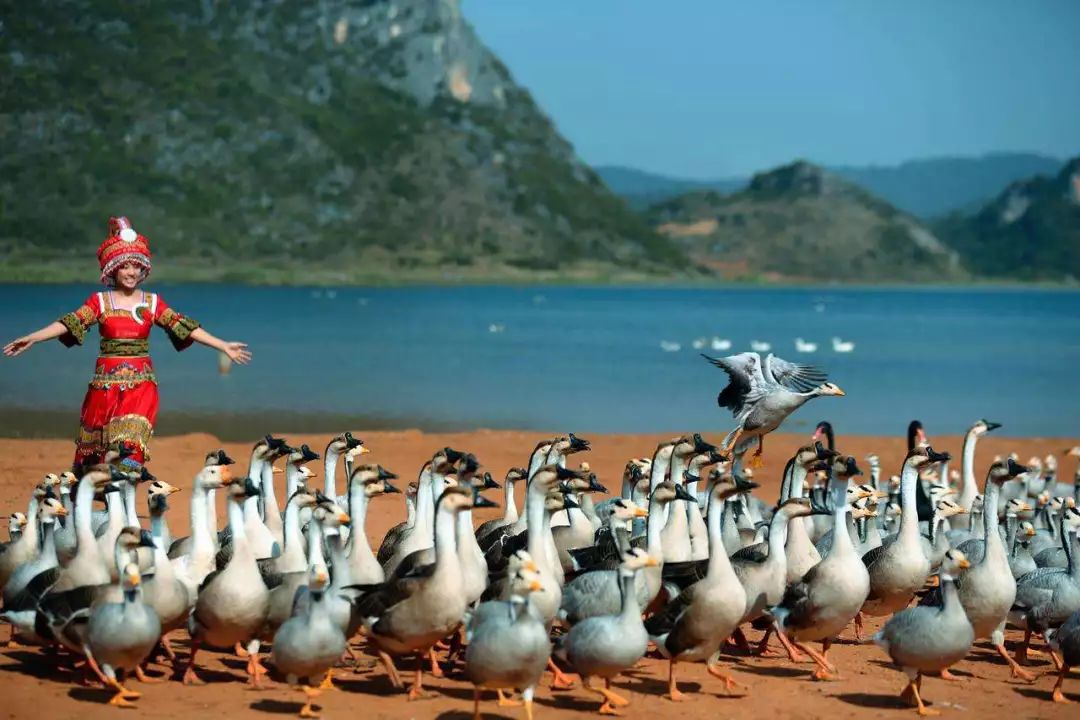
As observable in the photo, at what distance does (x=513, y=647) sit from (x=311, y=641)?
118 centimetres

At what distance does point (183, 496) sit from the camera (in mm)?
18188

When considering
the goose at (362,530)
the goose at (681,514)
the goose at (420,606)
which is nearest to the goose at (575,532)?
the goose at (681,514)

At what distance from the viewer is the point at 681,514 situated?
1203 centimetres

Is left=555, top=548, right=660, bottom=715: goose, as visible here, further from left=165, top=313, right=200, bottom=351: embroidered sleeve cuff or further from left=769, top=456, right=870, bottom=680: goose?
left=165, top=313, right=200, bottom=351: embroidered sleeve cuff

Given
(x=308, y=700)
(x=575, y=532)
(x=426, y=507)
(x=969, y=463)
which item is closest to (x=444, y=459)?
(x=426, y=507)

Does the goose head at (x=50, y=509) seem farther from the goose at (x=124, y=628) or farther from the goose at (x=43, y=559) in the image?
the goose at (x=124, y=628)

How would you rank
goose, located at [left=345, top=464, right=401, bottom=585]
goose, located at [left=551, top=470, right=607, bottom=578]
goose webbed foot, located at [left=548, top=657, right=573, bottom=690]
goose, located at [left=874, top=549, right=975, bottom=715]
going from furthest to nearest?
1. goose, located at [left=551, top=470, right=607, bottom=578]
2. goose, located at [left=345, top=464, right=401, bottom=585]
3. goose webbed foot, located at [left=548, top=657, right=573, bottom=690]
4. goose, located at [left=874, top=549, right=975, bottom=715]

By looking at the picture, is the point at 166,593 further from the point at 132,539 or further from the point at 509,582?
the point at 509,582

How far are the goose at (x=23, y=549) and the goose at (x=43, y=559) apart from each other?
0.12m

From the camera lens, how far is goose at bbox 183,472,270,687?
10.0m

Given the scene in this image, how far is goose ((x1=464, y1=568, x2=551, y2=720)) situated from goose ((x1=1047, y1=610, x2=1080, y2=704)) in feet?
11.4

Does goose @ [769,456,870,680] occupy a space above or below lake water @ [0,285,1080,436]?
below

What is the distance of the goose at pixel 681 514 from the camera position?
11.9m

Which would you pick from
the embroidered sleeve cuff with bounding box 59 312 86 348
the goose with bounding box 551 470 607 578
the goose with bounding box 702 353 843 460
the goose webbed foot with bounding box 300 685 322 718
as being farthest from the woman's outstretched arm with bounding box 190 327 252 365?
the goose with bounding box 702 353 843 460
